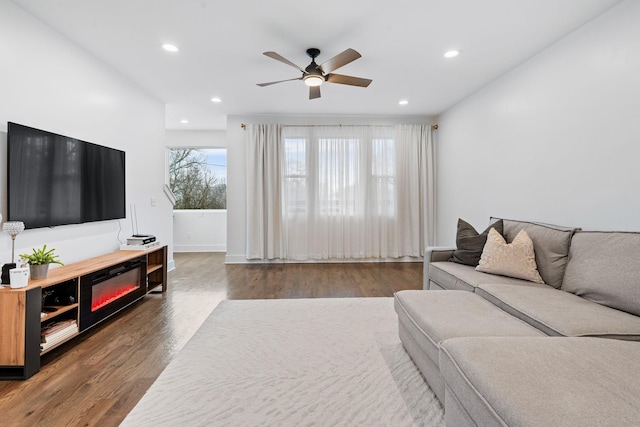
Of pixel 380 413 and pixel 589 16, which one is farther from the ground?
pixel 589 16

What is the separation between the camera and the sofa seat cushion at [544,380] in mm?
854

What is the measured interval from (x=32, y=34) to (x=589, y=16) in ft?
14.7

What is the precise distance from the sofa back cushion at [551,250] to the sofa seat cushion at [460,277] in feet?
0.45

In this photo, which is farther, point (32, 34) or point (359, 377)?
point (32, 34)

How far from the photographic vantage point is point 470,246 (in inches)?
118

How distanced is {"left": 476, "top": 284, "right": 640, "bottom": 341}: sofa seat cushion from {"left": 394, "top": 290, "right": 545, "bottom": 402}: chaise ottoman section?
0.25ft

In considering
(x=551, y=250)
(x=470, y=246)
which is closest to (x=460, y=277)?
(x=470, y=246)

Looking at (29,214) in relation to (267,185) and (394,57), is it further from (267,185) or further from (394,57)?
(394,57)

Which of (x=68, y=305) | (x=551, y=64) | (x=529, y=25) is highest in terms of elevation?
(x=529, y=25)

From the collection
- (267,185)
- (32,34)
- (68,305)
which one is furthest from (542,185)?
(32,34)

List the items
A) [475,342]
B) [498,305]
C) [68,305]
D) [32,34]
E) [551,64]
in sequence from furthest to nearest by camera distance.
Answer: [551,64]
[32,34]
[68,305]
[498,305]
[475,342]

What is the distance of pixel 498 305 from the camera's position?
1960 mm

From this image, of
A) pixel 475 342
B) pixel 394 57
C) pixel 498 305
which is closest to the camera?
pixel 475 342

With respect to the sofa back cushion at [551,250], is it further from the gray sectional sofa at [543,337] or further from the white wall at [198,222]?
the white wall at [198,222]
